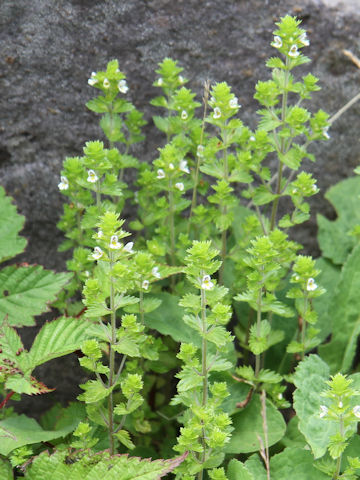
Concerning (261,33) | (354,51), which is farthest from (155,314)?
(354,51)

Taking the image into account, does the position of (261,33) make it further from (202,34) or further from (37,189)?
(37,189)

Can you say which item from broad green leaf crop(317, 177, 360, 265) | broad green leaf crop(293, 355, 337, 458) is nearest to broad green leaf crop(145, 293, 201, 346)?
broad green leaf crop(293, 355, 337, 458)

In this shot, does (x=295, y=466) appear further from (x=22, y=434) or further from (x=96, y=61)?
(x=96, y=61)

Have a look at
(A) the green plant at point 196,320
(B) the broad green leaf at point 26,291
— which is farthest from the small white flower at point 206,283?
(B) the broad green leaf at point 26,291

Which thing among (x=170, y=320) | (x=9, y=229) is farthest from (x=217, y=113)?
(x=9, y=229)

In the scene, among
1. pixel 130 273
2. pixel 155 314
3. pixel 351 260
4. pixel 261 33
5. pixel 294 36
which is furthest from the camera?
pixel 261 33

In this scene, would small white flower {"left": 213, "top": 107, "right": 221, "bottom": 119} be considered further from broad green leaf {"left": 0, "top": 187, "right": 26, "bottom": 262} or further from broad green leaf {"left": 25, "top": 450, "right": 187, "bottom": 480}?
broad green leaf {"left": 25, "top": 450, "right": 187, "bottom": 480}
